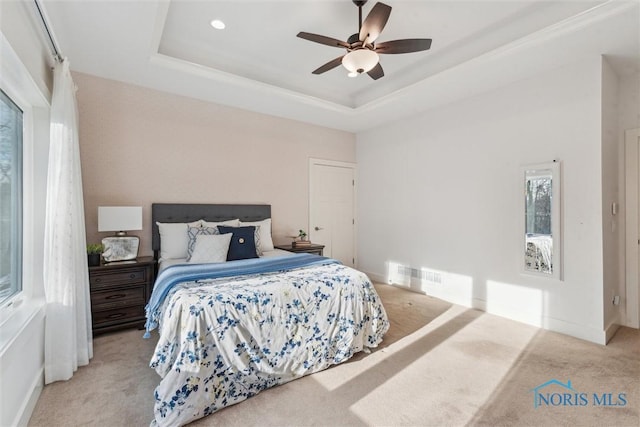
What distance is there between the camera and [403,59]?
3.54 m

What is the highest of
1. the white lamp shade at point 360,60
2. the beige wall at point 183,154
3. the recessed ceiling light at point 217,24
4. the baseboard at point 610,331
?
the recessed ceiling light at point 217,24

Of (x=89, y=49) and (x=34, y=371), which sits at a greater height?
(x=89, y=49)

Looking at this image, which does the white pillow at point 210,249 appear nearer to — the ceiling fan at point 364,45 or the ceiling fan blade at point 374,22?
the ceiling fan at point 364,45

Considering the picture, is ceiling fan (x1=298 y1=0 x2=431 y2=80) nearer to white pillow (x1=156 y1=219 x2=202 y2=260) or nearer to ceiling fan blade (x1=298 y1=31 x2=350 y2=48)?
ceiling fan blade (x1=298 y1=31 x2=350 y2=48)

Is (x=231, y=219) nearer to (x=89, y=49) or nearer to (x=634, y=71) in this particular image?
(x=89, y=49)

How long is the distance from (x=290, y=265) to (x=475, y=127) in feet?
9.60

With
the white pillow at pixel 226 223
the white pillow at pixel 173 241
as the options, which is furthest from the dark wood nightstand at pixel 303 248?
the white pillow at pixel 173 241

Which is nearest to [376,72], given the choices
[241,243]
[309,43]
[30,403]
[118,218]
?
[309,43]

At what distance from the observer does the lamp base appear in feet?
10.2

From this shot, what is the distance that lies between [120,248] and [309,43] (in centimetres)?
294

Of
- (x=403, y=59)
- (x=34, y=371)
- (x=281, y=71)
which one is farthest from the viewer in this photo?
(x=281, y=71)

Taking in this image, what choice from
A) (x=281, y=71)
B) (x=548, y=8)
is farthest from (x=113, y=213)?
(x=548, y=8)

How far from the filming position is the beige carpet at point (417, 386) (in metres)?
1.86

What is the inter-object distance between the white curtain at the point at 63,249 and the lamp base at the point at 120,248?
2.14 feet
